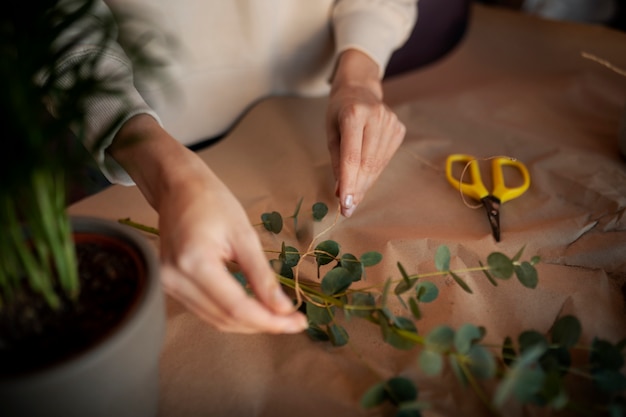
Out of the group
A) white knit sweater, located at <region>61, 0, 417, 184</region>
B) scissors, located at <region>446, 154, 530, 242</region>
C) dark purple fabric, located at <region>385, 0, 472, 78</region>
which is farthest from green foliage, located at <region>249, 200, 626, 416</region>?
dark purple fabric, located at <region>385, 0, 472, 78</region>

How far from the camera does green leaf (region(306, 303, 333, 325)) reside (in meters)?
0.45

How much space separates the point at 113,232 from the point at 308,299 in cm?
17

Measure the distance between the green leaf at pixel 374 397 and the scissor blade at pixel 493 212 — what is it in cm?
24

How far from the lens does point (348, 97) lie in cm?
62

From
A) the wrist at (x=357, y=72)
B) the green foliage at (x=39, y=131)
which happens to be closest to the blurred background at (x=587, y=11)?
the wrist at (x=357, y=72)

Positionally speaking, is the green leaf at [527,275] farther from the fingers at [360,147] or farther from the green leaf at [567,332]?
the fingers at [360,147]

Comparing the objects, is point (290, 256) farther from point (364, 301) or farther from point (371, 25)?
point (371, 25)

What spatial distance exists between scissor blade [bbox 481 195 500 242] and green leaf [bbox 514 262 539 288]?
3.5 inches

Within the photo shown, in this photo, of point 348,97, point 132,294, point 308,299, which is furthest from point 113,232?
point 348,97

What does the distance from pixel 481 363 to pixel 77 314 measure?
278 mm

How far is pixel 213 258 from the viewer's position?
1.20 feet

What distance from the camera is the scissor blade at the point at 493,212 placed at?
0.54m

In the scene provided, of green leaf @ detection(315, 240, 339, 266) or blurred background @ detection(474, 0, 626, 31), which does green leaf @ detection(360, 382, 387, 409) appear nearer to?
green leaf @ detection(315, 240, 339, 266)

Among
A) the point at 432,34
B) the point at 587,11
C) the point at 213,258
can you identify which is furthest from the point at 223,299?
the point at 587,11
